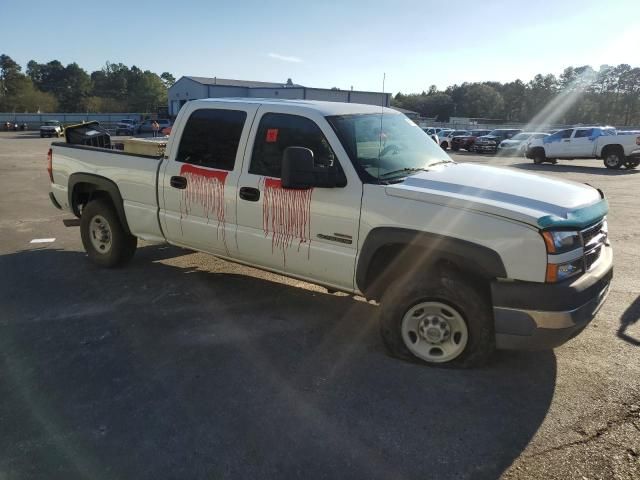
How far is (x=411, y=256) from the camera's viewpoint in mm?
3826

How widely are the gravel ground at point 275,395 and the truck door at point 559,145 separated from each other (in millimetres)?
20038

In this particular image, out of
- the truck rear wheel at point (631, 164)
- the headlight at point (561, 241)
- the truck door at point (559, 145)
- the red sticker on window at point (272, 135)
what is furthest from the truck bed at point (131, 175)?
the truck door at point (559, 145)

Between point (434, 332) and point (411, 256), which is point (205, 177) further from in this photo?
point (434, 332)

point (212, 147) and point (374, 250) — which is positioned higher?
point (212, 147)

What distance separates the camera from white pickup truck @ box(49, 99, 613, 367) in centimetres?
335

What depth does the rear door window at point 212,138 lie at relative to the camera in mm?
4734

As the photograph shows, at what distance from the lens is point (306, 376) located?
3.68 meters

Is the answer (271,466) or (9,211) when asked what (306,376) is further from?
(9,211)

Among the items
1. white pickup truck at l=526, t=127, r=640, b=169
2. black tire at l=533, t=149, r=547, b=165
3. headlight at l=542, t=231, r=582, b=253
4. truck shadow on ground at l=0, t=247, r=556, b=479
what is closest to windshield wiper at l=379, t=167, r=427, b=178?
headlight at l=542, t=231, r=582, b=253

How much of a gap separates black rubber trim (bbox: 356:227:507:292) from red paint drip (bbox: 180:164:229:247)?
1.55 m

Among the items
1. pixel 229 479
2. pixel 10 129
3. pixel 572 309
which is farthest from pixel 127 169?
pixel 10 129

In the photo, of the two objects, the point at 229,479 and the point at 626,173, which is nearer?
the point at 229,479

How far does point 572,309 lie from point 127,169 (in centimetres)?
450

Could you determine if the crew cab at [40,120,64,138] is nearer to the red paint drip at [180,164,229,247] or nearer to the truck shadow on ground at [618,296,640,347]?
the red paint drip at [180,164,229,247]
